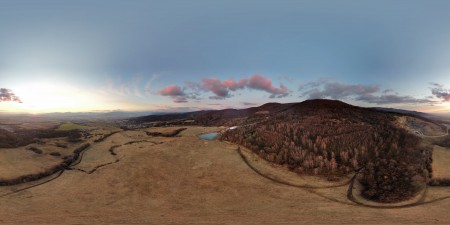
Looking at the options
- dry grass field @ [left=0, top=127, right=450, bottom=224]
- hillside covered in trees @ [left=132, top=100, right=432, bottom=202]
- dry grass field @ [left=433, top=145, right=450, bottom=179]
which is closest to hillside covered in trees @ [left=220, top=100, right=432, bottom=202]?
hillside covered in trees @ [left=132, top=100, right=432, bottom=202]

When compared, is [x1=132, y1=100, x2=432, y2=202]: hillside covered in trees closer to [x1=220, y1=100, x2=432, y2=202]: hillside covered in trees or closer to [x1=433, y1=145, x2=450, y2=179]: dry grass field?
[x1=220, y1=100, x2=432, y2=202]: hillside covered in trees

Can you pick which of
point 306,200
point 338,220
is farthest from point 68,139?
point 338,220

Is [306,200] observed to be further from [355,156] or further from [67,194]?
[67,194]

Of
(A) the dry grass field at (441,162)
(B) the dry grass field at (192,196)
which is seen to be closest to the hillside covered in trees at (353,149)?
(A) the dry grass field at (441,162)

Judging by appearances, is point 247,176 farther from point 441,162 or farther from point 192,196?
point 441,162

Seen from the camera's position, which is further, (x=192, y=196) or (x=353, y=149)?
(x=353, y=149)

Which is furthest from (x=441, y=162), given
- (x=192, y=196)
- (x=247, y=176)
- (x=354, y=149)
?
(x=192, y=196)

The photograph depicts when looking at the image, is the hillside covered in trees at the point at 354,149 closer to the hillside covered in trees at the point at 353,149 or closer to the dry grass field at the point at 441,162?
the hillside covered in trees at the point at 353,149

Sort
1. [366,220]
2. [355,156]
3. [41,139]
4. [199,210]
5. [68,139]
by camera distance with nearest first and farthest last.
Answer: [366,220]
[199,210]
[355,156]
[41,139]
[68,139]

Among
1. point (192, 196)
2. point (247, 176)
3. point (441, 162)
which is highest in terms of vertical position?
point (441, 162)
